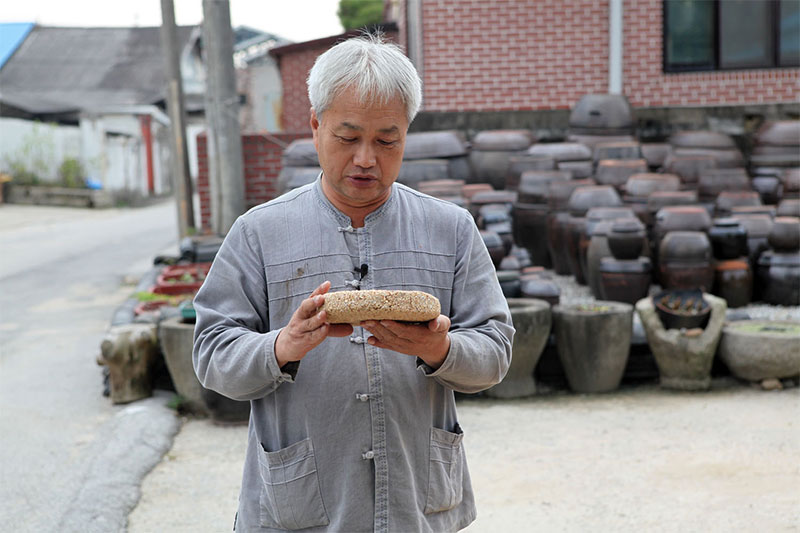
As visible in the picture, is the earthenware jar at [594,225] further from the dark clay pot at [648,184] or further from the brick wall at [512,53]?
the brick wall at [512,53]

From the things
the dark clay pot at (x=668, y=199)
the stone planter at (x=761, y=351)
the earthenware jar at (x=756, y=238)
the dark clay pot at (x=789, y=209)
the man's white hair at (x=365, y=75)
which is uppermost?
the man's white hair at (x=365, y=75)

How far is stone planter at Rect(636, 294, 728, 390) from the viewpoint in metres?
5.64

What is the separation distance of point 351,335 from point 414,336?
0.82 ft

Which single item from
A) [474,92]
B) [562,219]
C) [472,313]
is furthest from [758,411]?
[474,92]

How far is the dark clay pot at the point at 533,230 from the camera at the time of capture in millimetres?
7938

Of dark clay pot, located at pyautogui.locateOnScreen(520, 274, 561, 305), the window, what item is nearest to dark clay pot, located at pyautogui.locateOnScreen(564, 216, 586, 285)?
dark clay pot, located at pyautogui.locateOnScreen(520, 274, 561, 305)

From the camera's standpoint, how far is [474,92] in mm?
10125

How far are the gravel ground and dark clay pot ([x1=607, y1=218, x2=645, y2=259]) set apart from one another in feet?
4.07

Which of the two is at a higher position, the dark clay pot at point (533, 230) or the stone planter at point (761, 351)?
the dark clay pot at point (533, 230)

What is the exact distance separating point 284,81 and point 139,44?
21.4 metres

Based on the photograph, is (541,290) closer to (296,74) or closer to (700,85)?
(700,85)

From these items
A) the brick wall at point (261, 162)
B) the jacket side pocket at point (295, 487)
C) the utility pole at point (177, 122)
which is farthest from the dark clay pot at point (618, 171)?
the jacket side pocket at point (295, 487)

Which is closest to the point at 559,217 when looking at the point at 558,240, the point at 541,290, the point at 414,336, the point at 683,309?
the point at 558,240

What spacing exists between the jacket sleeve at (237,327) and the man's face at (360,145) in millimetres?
244
